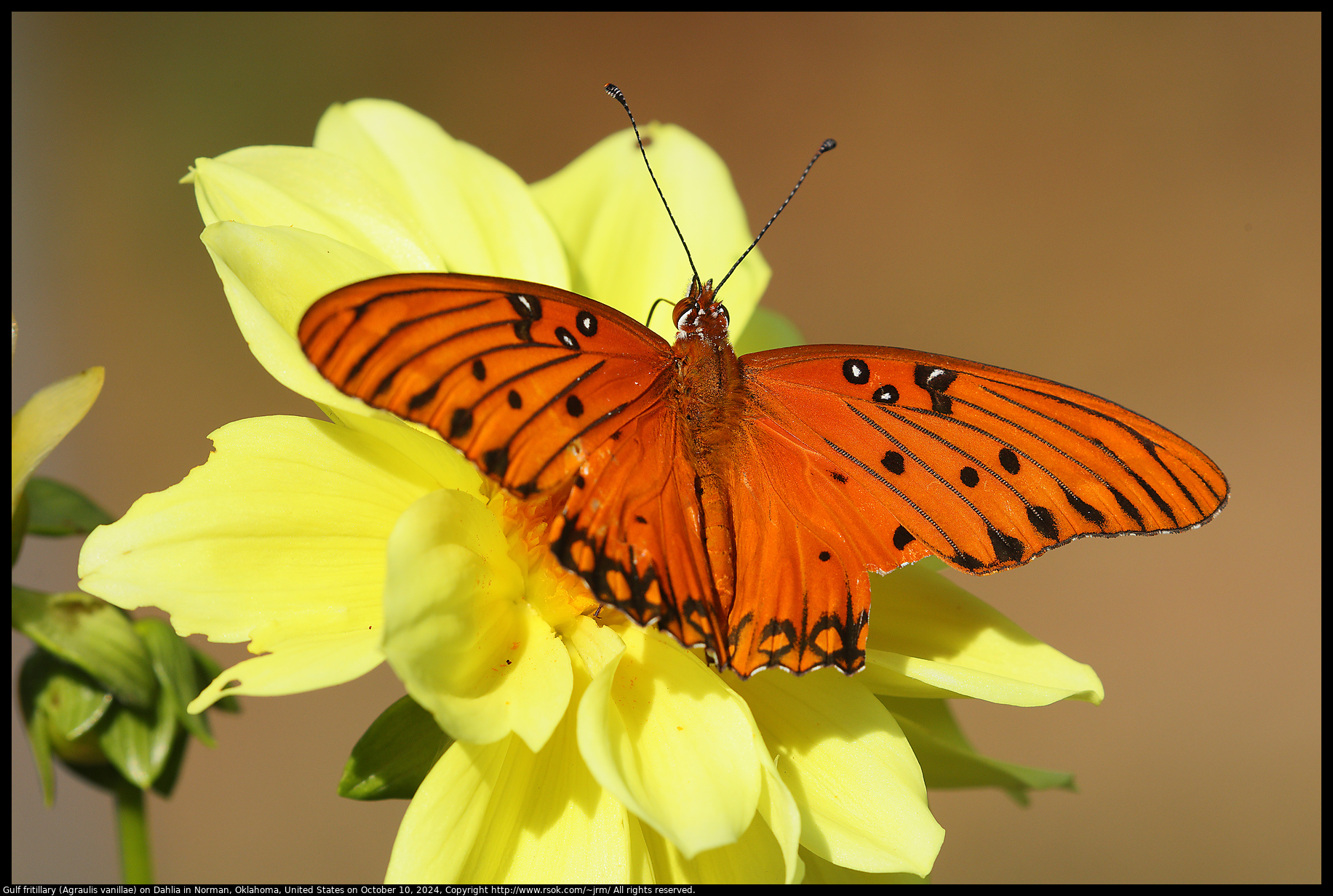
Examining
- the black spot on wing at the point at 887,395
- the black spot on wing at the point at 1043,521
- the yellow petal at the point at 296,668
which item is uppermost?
the black spot on wing at the point at 887,395

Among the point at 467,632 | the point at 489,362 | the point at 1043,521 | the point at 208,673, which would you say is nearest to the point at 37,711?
the point at 208,673

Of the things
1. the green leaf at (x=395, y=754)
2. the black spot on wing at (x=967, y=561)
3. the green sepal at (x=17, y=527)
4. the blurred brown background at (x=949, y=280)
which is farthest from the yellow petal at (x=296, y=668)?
the blurred brown background at (x=949, y=280)

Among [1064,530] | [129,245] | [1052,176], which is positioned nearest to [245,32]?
[129,245]

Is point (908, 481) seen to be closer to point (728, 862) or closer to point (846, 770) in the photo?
point (846, 770)

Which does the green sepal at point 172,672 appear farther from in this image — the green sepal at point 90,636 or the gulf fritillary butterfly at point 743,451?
the gulf fritillary butterfly at point 743,451

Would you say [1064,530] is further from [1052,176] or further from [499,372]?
[1052,176]

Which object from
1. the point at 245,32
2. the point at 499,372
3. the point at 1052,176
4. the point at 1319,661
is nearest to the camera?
the point at 499,372

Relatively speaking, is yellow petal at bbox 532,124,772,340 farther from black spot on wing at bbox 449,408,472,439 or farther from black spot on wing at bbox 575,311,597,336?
black spot on wing at bbox 449,408,472,439
